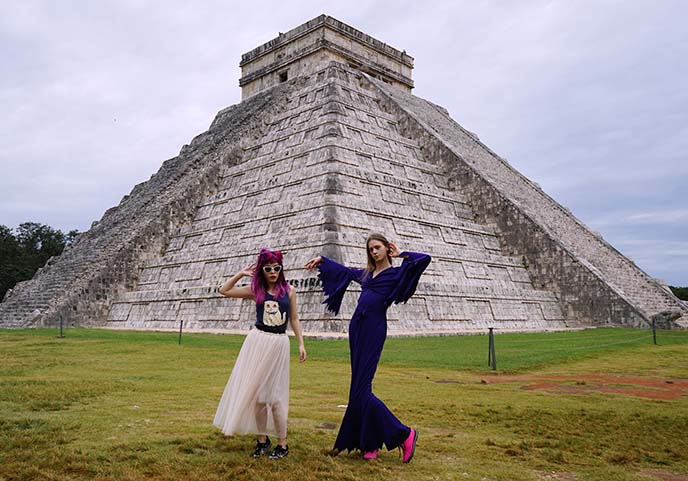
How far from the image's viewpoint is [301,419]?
214 inches

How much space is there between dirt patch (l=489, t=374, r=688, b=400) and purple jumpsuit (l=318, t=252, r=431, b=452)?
3.62 m

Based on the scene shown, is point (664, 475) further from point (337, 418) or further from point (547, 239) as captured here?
point (547, 239)

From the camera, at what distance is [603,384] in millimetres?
7781

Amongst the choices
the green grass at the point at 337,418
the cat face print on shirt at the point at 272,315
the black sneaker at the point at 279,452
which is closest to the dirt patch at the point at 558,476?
the green grass at the point at 337,418

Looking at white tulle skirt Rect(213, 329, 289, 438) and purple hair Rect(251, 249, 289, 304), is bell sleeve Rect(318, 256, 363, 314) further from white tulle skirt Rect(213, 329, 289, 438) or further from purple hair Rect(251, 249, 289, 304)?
white tulle skirt Rect(213, 329, 289, 438)

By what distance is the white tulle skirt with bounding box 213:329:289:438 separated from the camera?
427 cm

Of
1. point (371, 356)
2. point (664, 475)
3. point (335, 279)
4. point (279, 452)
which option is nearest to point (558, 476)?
point (664, 475)

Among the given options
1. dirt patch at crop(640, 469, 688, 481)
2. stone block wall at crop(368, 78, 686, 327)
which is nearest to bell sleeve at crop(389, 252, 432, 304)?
dirt patch at crop(640, 469, 688, 481)

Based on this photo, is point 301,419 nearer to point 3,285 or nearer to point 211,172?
point 211,172

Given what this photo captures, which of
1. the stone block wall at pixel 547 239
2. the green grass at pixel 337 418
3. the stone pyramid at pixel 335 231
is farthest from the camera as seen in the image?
the stone block wall at pixel 547 239

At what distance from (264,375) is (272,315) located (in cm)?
47

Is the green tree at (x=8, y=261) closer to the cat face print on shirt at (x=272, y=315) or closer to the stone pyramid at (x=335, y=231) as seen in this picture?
the stone pyramid at (x=335, y=231)

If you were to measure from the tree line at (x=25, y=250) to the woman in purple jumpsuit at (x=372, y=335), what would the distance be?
101ft

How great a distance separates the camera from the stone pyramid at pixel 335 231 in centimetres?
1572
